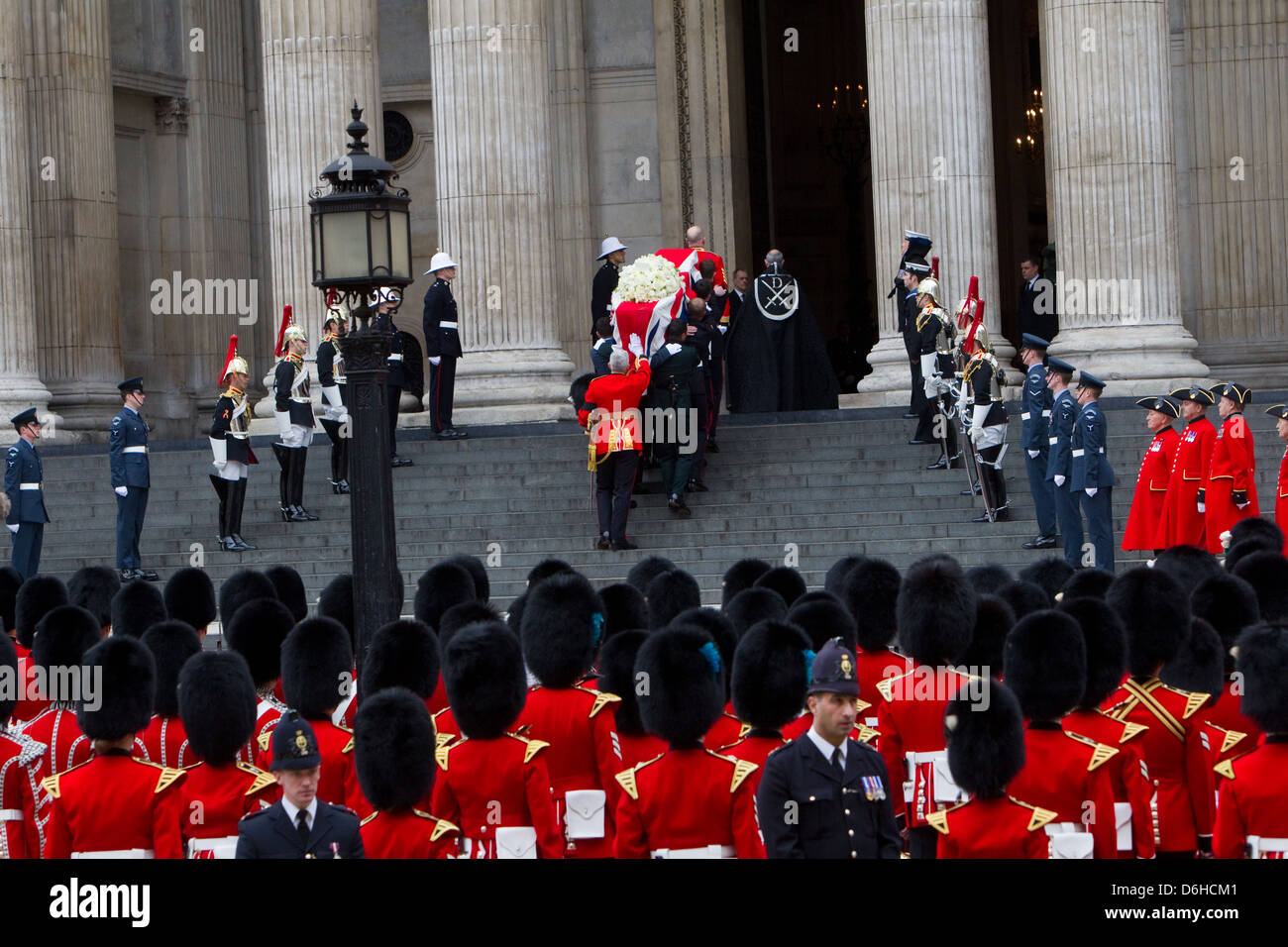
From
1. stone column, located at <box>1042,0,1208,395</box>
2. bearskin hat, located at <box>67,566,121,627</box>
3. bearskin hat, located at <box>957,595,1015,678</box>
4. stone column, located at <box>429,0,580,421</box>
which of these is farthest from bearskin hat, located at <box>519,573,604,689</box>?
stone column, located at <box>429,0,580,421</box>

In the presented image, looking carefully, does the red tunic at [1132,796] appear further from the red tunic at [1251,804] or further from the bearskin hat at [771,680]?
the bearskin hat at [771,680]

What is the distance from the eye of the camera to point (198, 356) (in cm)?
2931

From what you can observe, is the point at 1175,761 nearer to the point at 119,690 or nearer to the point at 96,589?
the point at 119,690

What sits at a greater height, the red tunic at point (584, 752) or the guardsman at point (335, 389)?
the guardsman at point (335, 389)

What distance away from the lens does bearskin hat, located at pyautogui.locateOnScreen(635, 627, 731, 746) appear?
24.9 feet

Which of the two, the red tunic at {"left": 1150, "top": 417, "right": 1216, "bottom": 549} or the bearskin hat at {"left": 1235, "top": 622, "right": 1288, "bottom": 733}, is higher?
the red tunic at {"left": 1150, "top": 417, "right": 1216, "bottom": 549}

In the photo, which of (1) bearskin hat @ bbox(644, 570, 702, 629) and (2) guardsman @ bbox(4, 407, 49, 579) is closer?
(1) bearskin hat @ bbox(644, 570, 702, 629)

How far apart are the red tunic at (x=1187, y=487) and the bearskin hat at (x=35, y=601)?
835 cm

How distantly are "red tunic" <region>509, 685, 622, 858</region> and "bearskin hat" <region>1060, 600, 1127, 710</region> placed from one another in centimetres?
183

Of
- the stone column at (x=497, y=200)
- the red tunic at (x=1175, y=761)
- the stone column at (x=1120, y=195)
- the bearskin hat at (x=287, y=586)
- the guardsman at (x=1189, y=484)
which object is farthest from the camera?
the stone column at (x=497, y=200)

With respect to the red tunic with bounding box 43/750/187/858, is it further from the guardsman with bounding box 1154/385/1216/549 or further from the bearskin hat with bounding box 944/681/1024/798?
the guardsman with bounding box 1154/385/1216/549

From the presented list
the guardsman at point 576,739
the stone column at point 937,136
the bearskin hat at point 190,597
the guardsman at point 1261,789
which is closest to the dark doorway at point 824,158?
the stone column at point 937,136

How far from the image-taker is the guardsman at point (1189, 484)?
643 inches

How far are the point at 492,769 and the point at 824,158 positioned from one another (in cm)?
2710
